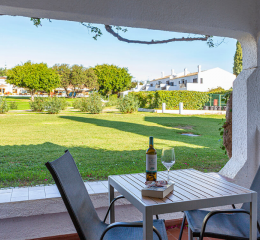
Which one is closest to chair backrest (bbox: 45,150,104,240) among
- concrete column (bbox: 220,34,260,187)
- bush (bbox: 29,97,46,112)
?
concrete column (bbox: 220,34,260,187)

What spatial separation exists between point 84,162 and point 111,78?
18284 mm

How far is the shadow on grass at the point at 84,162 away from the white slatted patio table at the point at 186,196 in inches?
120

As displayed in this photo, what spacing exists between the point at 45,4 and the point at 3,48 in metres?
26.1

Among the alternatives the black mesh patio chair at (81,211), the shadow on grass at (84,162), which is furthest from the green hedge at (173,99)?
the black mesh patio chair at (81,211)

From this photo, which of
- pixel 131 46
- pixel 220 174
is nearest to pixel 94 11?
pixel 220 174

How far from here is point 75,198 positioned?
4.68ft

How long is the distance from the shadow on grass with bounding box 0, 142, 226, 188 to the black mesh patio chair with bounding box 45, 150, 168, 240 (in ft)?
9.49

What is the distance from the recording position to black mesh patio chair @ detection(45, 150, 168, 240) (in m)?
1.29

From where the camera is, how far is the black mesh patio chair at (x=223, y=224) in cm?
152

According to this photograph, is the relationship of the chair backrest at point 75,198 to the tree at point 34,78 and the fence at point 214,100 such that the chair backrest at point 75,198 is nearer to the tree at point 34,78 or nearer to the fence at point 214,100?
the tree at point 34,78

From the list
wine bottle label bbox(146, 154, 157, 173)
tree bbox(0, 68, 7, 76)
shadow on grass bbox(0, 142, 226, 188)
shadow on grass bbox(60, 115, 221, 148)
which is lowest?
shadow on grass bbox(0, 142, 226, 188)

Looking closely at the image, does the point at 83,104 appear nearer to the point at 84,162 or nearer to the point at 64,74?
the point at 64,74

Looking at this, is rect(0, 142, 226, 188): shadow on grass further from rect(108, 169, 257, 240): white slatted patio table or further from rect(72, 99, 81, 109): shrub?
rect(72, 99, 81, 109): shrub

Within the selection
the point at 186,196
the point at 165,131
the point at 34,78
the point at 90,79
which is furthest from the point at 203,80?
the point at 186,196
